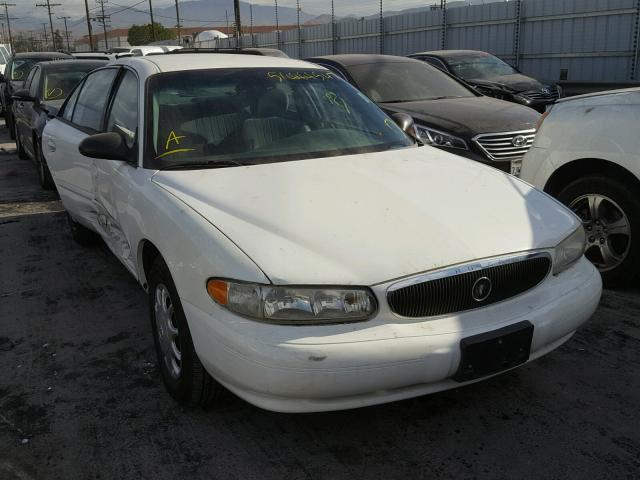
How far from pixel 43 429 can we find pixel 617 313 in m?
3.29

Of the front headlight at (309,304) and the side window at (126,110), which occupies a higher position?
the side window at (126,110)

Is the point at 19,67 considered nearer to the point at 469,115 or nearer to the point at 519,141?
the point at 469,115

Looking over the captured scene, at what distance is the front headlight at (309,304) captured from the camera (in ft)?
7.87

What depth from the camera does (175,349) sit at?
3035 mm

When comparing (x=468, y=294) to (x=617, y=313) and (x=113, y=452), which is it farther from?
(x=617, y=313)

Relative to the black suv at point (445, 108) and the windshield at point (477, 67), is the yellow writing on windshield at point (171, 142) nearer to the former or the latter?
the black suv at point (445, 108)

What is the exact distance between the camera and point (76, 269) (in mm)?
5250

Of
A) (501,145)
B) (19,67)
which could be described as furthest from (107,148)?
(19,67)

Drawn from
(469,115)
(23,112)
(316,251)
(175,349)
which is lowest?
(175,349)

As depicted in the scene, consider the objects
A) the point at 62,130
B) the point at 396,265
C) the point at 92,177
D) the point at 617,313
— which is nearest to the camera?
the point at 396,265

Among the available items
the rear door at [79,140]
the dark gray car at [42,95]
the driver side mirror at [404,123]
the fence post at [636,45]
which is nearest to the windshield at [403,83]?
the driver side mirror at [404,123]

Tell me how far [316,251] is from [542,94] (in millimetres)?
10495

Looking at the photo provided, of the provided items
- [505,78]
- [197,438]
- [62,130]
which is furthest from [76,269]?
[505,78]

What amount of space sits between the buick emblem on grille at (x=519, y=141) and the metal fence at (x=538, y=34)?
10.8 m
